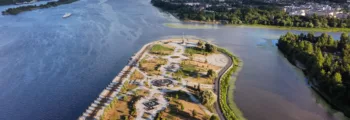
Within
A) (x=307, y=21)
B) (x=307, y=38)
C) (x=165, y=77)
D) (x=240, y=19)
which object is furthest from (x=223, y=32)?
(x=165, y=77)

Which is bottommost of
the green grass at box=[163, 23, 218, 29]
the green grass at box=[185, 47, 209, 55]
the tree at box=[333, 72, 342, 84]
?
the tree at box=[333, 72, 342, 84]

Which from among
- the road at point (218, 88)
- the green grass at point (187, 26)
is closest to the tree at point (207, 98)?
the road at point (218, 88)

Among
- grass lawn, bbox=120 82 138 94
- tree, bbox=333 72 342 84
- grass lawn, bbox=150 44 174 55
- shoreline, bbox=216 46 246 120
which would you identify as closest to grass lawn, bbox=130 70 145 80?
grass lawn, bbox=120 82 138 94

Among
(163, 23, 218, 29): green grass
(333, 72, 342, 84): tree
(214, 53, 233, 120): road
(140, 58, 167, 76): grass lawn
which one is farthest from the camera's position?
(163, 23, 218, 29): green grass

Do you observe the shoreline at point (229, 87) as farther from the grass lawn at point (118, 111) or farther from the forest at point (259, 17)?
the forest at point (259, 17)

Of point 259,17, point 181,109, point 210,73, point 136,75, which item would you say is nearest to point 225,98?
point 210,73

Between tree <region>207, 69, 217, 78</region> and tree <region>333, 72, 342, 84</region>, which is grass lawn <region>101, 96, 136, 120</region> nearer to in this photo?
tree <region>207, 69, 217, 78</region>

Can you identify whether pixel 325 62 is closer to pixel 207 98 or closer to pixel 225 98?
pixel 225 98
